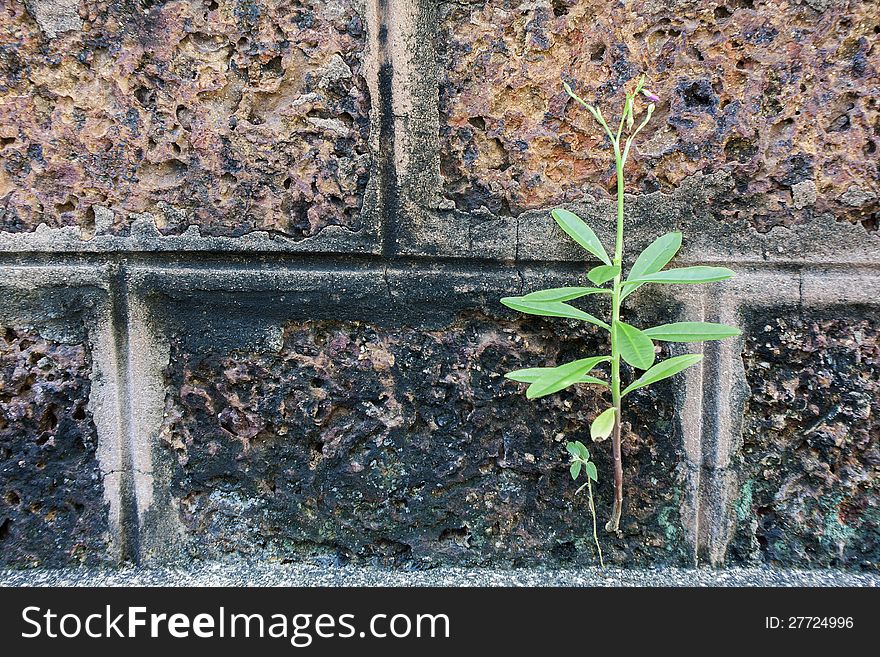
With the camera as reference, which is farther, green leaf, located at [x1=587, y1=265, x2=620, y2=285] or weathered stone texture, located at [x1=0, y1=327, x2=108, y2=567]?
weathered stone texture, located at [x1=0, y1=327, x2=108, y2=567]

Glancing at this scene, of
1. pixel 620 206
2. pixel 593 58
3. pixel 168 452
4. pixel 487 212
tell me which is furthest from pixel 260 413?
pixel 593 58

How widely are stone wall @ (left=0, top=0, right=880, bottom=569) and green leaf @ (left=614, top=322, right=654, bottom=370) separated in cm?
12

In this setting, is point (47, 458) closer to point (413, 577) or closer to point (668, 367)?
point (413, 577)

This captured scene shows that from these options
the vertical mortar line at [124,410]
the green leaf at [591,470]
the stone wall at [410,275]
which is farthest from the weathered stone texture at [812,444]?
the vertical mortar line at [124,410]

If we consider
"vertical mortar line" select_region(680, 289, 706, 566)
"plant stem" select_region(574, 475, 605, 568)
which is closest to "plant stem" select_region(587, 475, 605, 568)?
"plant stem" select_region(574, 475, 605, 568)

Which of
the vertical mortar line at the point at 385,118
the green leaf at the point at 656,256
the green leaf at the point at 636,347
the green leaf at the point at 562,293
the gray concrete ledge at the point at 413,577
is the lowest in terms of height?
the gray concrete ledge at the point at 413,577

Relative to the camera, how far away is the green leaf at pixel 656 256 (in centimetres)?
71

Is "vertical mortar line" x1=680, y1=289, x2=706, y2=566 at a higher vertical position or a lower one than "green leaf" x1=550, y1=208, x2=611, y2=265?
lower

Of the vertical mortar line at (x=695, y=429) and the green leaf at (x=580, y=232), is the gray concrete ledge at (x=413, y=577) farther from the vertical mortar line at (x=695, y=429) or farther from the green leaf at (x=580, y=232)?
the green leaf at (x=580, y=232)

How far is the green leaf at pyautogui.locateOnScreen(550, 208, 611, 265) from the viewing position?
2.33 feet

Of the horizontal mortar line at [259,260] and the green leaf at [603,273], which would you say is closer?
the green leaf at [603,273]

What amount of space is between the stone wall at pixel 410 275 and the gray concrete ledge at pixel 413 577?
18mm

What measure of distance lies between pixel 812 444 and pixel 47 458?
105 centimetres

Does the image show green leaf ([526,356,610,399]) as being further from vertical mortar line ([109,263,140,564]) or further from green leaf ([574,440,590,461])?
vertical mortar line ([109,263,140,564])
